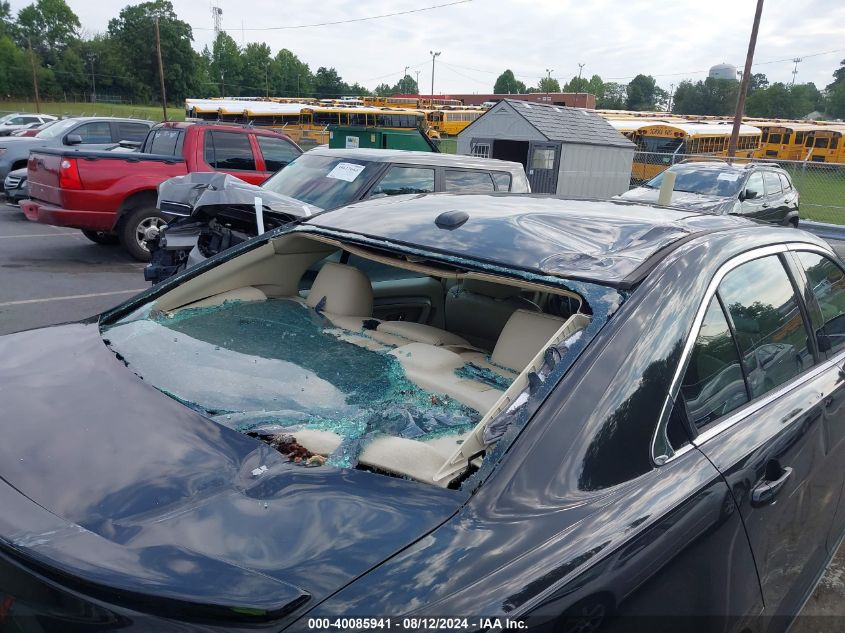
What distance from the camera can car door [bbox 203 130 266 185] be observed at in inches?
354

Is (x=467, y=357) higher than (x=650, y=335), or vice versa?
(x=650, y=335)

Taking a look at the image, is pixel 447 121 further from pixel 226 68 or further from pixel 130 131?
pixel 226 68

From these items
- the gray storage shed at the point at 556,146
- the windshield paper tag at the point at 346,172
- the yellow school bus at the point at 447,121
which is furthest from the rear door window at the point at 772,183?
the yellow school bus at the point at 447,121

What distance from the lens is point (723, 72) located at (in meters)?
94.9

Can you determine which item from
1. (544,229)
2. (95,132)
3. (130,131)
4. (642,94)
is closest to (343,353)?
(544,229)

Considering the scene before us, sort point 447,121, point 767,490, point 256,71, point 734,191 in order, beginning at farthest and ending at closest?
1. point 256,71
2. point 447,121
3. point 734,191
4. point 767,490

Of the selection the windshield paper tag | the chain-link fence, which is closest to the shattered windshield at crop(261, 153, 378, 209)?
the windshield paper tag

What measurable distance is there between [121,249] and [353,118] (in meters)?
28.3

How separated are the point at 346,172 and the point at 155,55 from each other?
85.2 m

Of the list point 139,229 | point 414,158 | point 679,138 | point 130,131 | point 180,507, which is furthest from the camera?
point 679,138

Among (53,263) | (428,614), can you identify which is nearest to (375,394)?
(428,614)

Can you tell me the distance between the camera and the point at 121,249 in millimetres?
9398

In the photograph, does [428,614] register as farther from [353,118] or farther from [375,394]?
[353,118]

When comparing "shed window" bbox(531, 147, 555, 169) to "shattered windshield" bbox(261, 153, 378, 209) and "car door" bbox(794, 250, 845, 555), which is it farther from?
"car door" bbox(794, 250, 845, 555)
